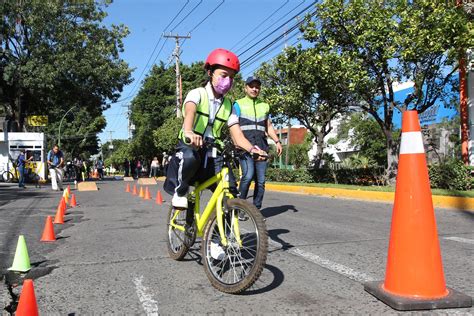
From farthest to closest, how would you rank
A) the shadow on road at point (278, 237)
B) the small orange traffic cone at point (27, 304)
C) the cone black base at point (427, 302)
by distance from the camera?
the shadow on road at point (278, 237)
the cone black base at point (427, 302)
the small orange traffic cone at point (27, 304)

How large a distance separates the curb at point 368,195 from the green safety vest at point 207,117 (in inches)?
269

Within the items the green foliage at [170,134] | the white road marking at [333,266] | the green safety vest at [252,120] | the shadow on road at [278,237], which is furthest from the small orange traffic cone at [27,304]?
the green foliage at [170,134]

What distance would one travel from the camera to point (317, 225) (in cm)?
691

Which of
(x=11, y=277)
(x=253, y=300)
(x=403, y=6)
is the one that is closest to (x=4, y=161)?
(x=403, y=6)

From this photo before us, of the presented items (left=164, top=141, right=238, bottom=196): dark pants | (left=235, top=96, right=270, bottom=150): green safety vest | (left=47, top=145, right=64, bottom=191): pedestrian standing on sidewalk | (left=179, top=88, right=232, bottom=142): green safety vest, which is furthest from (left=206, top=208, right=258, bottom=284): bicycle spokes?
(left=47, top=145, right=64, bottom=191): pedestrian standing on sidewalk

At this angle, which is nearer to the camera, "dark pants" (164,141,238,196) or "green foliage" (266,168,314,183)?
"dark pants" (164,141,238,196)

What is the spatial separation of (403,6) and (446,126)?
13682mm

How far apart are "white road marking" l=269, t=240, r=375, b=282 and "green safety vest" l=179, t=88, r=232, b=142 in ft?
5.12

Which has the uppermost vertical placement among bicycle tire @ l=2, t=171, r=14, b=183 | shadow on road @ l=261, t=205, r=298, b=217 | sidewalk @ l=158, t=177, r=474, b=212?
bicycle tire @ l=2, t=171, r=14, b=183

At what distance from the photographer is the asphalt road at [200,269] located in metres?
3.28

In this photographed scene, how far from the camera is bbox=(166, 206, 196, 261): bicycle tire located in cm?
434

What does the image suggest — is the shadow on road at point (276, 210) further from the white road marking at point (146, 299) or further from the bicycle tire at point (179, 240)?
the white road marking at point (146, 299)

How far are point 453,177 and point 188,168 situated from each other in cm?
1002

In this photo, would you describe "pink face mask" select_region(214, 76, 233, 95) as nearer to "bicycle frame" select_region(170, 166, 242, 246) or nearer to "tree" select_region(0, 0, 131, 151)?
"bicycle frame" select_region(170, 166, 242, 246)
